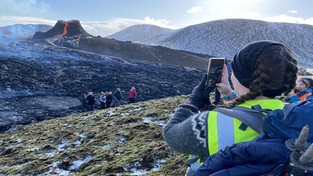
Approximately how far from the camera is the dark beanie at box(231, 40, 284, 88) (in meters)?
2.34

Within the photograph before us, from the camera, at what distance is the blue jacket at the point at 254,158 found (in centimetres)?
201

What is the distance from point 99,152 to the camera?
380 inches

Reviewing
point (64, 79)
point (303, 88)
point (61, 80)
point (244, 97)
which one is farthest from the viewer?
point (64, 79)

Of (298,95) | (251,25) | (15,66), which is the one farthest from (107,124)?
(251,25)

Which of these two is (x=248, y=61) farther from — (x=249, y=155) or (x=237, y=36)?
(x=237, y=36)

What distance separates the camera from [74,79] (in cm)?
3741

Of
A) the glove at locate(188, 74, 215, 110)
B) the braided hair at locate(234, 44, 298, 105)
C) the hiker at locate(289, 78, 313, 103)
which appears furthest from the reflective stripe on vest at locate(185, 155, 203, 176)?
the hiker at locate(289, 78, 313, 103)

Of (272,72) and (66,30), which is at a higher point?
(272,72)

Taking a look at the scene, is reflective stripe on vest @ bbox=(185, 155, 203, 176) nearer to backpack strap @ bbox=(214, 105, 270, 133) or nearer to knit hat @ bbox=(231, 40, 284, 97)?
backpack strap @ bbox=(214, 105, 270, 133)

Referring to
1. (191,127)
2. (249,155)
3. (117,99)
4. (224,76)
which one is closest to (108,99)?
(117,99)

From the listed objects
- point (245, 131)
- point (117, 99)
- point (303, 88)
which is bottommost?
point (117, 99)

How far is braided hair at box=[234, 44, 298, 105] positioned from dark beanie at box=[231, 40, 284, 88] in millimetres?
16

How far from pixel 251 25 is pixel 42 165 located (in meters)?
131

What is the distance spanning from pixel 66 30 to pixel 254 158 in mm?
78115
